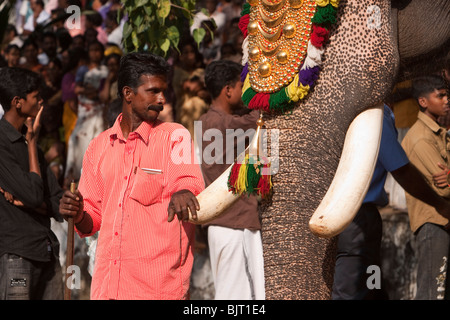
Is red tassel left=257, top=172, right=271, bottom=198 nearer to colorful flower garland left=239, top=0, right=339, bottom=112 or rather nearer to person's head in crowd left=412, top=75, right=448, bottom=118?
colorful flower garland left=239, top=0, right=339, bottom=112

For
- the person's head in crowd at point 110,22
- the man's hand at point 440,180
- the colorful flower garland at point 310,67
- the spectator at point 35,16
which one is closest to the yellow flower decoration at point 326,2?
the colorful flower garland at point 310,67

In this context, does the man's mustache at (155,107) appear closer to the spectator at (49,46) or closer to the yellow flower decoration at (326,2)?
the yellow flower decoration at (326,2)

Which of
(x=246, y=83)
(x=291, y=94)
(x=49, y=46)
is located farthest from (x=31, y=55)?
(x=291, y=94)

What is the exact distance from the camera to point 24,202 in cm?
533

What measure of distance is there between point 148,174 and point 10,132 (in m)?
1.56

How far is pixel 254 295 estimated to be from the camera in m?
6.37

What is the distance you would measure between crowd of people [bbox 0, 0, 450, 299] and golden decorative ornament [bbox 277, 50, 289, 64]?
0.62 m

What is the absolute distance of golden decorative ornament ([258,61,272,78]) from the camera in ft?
11.4

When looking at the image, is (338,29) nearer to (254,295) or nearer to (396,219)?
(254,295)

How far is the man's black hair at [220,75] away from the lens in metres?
6.59

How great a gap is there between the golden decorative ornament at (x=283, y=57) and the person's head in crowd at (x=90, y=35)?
6103mm

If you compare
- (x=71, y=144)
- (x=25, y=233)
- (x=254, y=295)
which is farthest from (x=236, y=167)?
(x=71, y=144)

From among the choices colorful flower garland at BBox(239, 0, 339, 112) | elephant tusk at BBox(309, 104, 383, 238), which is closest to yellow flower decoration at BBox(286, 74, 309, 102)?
colorful flower garland at BBox(239, 0, 339, 112)

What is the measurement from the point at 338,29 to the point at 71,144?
5.65 meters
